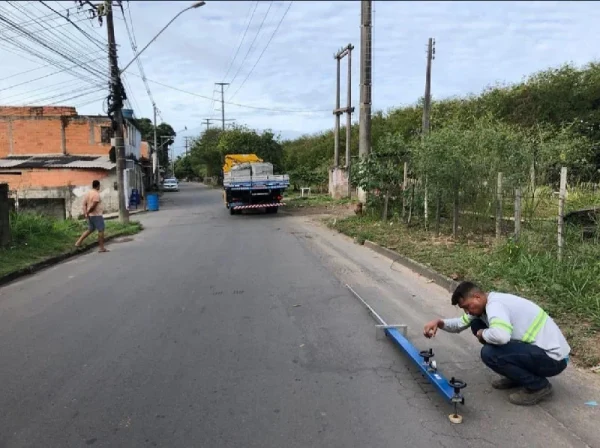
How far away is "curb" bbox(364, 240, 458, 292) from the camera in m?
7.93

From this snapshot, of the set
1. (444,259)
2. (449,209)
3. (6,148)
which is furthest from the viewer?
(6,148)

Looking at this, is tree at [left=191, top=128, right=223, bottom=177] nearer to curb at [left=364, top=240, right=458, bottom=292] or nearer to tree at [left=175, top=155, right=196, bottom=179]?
tree at [left=175, top=155, right=196, bottom=179]

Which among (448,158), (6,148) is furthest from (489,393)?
(6,148)

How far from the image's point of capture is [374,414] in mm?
3820

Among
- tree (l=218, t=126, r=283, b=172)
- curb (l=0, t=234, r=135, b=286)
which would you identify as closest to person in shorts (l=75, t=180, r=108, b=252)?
curb (l=0, t=234, r=135, b=286)

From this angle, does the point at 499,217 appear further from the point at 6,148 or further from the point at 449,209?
the point at 6,148

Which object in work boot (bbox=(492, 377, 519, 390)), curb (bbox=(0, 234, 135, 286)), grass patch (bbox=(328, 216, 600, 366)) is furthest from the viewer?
curb (bbox=(0, 234, 135, 286))

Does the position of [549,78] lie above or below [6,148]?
above

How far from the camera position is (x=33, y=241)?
12.5 metres

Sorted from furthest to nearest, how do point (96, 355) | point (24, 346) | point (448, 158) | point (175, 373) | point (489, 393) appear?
point (448, 158)
point (24, 346)
point (96, 355)
point (175, 373)
point (489, 393)

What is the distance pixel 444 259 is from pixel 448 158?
9.05 feet

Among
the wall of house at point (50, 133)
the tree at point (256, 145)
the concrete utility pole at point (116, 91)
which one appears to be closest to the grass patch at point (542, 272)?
the concrete utility pole at point (116, 91)

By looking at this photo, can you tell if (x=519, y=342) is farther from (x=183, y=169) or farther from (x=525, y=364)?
(x=183, y=169)

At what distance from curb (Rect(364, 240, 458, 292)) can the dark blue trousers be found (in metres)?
3.68
